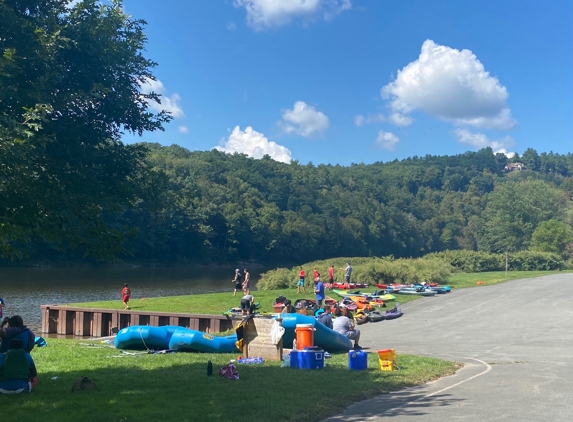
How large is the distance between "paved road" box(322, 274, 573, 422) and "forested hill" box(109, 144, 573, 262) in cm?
3711

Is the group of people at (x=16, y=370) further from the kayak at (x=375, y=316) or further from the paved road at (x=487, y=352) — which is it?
the kayak at (x=375, y=316)

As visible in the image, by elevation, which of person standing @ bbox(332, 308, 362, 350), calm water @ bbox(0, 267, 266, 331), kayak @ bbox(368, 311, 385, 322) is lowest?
calm water @ bbox(0, 267, 266, 331)

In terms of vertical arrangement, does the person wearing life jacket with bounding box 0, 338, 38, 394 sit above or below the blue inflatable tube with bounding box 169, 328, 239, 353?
above

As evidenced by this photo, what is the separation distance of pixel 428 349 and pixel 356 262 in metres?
28.6

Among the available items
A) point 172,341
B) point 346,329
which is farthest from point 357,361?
point 172,341

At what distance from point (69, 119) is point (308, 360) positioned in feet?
24.3

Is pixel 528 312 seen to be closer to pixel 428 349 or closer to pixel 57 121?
pixel 428 349

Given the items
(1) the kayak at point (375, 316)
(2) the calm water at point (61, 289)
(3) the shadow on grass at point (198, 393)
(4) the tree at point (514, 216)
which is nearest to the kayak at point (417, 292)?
(1) the kayak at point (375, 316)

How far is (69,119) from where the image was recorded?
10.7 m

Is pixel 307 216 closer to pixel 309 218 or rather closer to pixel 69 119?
pixel 309 218

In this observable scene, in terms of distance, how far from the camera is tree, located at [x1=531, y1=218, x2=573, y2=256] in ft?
259

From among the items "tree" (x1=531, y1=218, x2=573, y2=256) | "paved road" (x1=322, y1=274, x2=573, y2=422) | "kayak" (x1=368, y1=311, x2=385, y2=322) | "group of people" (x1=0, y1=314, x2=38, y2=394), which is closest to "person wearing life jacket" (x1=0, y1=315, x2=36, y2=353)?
"group of people" (x1=0, y1=314, x2=38, y2=394)

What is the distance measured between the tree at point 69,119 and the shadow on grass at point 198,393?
2595 mm

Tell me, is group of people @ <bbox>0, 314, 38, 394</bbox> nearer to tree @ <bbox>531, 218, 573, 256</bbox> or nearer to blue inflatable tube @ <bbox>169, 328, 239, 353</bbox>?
blue inflatable tube @ <bbox>169, 328, 239, 353</bbox>
